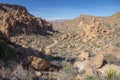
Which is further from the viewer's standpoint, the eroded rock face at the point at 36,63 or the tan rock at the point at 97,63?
the tan rock at the point at 97,63

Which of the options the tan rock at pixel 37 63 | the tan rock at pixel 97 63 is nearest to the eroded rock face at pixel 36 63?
the tan rock at pixel 37 63

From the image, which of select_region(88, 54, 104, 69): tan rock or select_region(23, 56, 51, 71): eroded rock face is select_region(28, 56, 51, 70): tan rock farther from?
select_region(88, 54, 104, 69): tan rock

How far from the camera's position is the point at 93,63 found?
1322 centimetres

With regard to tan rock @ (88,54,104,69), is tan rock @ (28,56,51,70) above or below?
above

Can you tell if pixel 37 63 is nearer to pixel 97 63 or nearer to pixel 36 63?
pixel 36 63

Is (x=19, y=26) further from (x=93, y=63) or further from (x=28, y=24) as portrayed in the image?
(x=93, y=63)

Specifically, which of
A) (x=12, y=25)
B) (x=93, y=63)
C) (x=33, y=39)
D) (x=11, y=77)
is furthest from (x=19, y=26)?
(x=11, y=77)

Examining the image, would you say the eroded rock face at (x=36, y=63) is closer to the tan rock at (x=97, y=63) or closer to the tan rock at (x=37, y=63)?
the tan rock at (x=37, y=63)

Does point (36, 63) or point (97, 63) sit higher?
point (36, 63)

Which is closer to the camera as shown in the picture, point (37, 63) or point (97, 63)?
point (37, 63)

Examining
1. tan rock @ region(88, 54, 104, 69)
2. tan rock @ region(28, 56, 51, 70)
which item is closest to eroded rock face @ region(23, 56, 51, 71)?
tan rock @ region(28, 56, 51, 70)

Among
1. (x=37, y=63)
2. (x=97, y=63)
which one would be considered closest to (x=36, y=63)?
(x=37, y=63)

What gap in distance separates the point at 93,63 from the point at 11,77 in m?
5.43

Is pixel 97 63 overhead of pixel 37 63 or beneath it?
beneath
